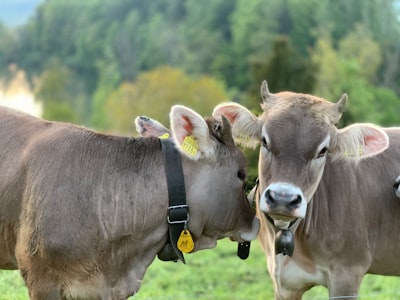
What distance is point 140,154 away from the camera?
534 cm

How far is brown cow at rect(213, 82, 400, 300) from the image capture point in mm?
5270

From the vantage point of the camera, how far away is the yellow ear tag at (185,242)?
17.1 feet

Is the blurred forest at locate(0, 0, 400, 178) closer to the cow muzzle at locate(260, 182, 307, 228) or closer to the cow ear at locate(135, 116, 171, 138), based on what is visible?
the cow ear at locate(135, 116, 171, 138)

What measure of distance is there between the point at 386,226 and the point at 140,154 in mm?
2286

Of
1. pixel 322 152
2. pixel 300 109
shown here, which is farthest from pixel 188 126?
pixel 322 152

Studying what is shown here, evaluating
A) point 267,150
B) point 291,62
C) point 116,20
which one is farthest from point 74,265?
point 116,20

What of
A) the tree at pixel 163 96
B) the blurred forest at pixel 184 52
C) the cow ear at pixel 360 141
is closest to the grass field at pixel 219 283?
the cow ear at pixel 360 141

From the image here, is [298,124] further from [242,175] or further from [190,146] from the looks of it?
[190,146]

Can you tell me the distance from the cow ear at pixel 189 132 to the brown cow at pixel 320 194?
51 cm

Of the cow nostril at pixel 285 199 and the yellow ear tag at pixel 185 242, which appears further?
the yellow ear tag at pixel 185 242

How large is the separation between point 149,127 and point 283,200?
1404mm

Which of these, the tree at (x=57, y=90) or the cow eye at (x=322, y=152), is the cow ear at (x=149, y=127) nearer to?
the cow eye at (x=322, y=152)

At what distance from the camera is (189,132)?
5.24 meters

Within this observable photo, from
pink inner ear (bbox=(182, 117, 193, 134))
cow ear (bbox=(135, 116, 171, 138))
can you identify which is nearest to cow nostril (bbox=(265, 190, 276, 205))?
pink inner ear (bbox=(182, 117, 193, 134))
